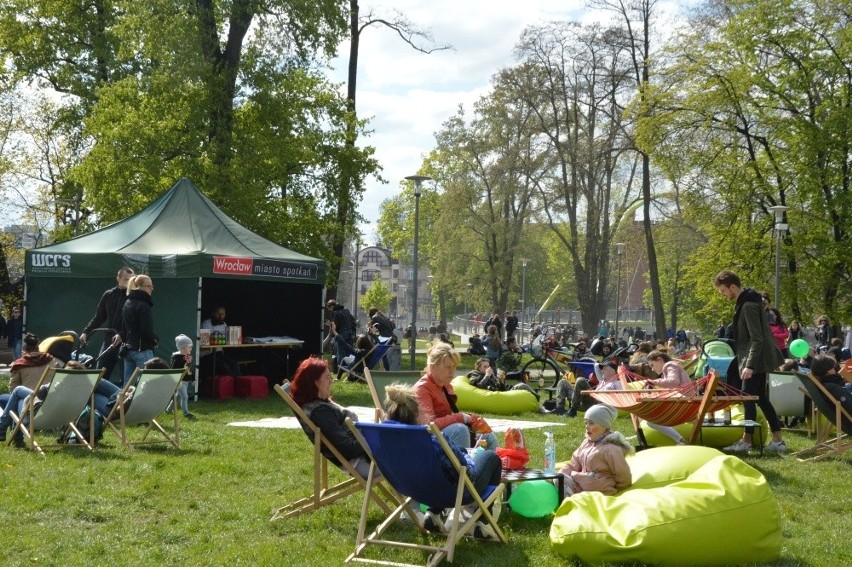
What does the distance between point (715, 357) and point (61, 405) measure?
8276 millimetres

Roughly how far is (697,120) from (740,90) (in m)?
1.67

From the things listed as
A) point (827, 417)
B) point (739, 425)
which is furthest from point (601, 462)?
point (827, 417)

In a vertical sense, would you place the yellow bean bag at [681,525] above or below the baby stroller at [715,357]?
below

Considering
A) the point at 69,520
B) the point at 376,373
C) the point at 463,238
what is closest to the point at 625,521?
the point at 69,520

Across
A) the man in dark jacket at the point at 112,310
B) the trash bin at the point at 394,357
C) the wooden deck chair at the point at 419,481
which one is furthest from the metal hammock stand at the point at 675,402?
the trash bin at the point at 394,357

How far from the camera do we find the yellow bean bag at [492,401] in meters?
15.4

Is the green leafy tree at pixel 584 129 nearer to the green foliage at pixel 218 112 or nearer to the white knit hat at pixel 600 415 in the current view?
the green foliage at pixel 218 112

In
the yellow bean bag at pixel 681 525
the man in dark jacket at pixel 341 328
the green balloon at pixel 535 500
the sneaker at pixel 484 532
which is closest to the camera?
the yellow bean bag at pixel 681 525

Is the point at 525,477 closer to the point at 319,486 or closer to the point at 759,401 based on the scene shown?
the point at 319,486

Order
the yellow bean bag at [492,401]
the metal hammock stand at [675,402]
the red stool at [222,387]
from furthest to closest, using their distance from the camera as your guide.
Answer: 1. the red stool at [222,387]
2. the yellow bean bag at [492,401]
3. the metal hammock stand at [675,402]

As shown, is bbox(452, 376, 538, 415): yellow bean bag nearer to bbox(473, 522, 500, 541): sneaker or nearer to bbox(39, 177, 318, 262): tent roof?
bbox(39, 177, 318, 262): tent roof

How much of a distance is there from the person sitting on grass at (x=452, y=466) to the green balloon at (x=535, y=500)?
546mm

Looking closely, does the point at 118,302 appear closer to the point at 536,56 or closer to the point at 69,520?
the point at 69,520

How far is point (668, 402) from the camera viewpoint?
9484 millimetres
